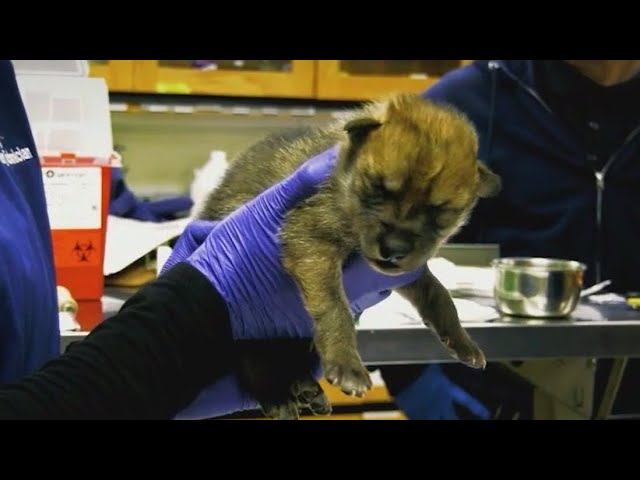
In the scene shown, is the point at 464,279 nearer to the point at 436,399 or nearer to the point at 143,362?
the point at 436,399

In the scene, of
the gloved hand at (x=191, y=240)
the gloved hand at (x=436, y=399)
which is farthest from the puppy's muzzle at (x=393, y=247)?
the gloved hand at (x=436, y=399)

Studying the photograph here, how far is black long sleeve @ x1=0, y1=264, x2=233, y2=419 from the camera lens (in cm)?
69

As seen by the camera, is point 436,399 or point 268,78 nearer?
point 436,399

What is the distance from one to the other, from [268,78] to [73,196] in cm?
127

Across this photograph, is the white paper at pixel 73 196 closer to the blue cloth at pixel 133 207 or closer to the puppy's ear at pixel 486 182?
the blue cloth at pixel 133 207

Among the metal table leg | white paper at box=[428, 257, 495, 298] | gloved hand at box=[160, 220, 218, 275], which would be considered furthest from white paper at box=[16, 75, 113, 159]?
the metal table leg

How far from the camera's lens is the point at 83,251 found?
4.73 ft

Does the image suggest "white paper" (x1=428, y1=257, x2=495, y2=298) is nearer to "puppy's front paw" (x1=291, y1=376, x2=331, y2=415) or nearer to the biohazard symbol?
"puppy's front paw" (x1=291, y1=376, x2=331, y2=415)

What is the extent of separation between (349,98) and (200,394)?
184 centimetres

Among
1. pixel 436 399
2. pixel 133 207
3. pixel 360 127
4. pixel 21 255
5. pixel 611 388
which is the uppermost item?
pixel 360 127

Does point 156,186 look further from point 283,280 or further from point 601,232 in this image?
point 283,280

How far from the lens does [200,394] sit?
36.4 inches

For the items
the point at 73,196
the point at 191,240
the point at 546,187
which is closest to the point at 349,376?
the point at 191,240
